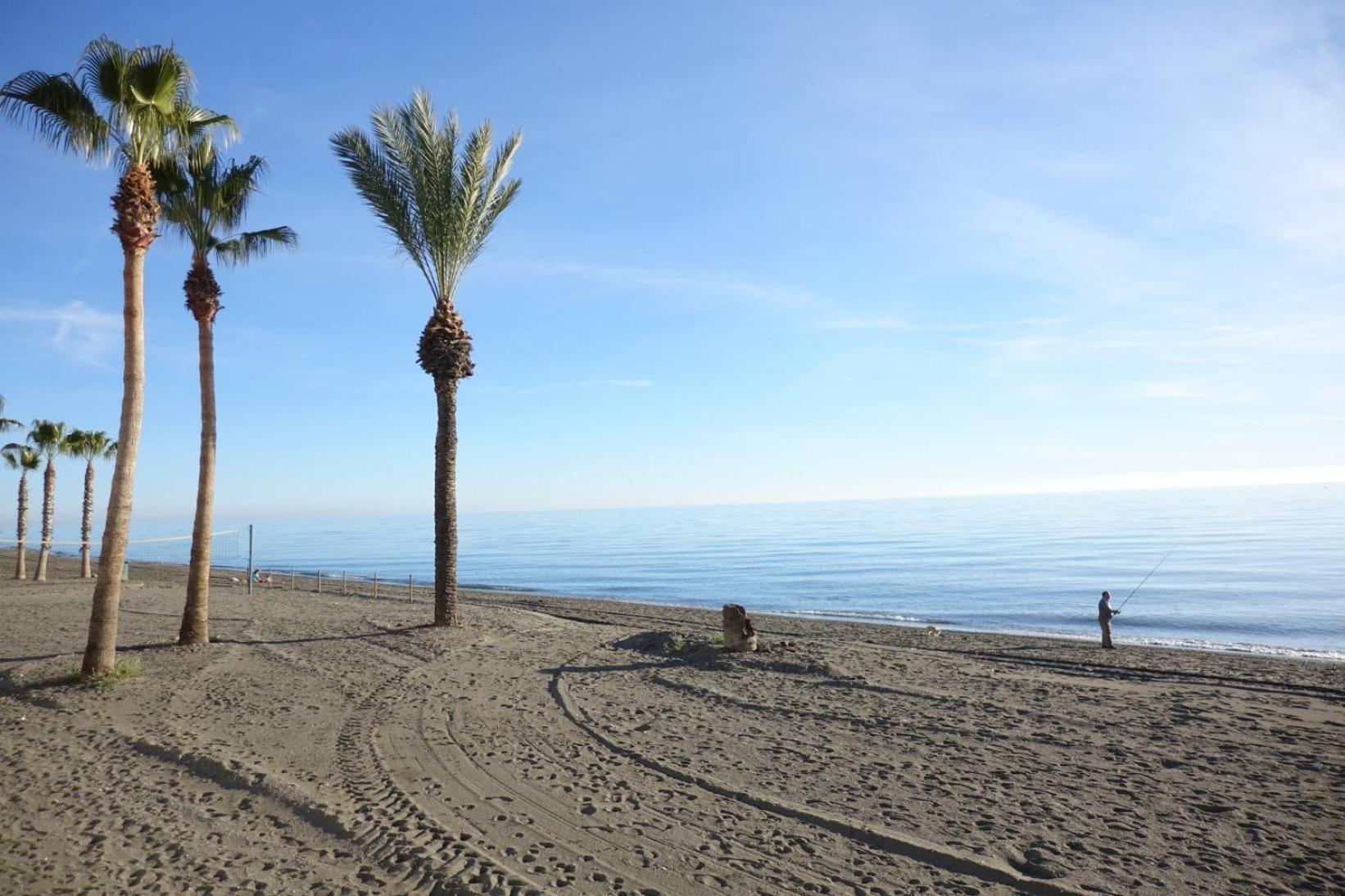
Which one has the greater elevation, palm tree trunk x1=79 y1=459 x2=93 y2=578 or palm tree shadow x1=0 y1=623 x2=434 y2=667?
palm tree trunk x1=79 y1=459 x2=93 y2=578

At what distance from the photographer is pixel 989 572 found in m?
43.9

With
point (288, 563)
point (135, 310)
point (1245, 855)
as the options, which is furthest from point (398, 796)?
point (288, 563)

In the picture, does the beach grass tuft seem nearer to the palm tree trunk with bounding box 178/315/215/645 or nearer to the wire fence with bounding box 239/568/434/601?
the palm tree trunk with bounding box 178/315/215/645

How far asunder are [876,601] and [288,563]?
54.7 m

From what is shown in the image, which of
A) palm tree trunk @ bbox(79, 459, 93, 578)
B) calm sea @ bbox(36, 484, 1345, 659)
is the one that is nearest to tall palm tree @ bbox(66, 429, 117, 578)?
palm tree trunk @ bbox(79, 459, 93, 578)

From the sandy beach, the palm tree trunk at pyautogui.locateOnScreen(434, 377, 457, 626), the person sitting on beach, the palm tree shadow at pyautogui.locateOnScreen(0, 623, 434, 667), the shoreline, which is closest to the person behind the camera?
the sandy beach

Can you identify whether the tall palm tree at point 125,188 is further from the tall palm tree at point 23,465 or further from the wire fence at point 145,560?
the tall palm tree at point 23,465

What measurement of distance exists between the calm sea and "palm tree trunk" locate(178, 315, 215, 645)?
22996 millimetres

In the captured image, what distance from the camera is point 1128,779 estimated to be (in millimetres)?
7055

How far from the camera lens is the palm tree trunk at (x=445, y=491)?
15.5m

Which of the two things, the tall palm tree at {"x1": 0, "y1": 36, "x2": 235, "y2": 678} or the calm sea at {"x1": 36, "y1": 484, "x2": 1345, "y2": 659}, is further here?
the calm sea at {"x1": 36, "y1": 484, "x2": 1345, "y2": 659}

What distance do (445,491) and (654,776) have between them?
32.4ft

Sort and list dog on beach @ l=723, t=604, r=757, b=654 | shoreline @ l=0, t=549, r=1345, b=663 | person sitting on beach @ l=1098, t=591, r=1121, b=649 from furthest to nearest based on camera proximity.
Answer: shoreline @ l=0, t=549, r=1345, b=663
person sitting on beach @ l=1098, t=591, r=1121, b=649
dog on beach @ l=723, t=604, r=757, b=654

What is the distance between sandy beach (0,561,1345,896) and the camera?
5.07 metres
